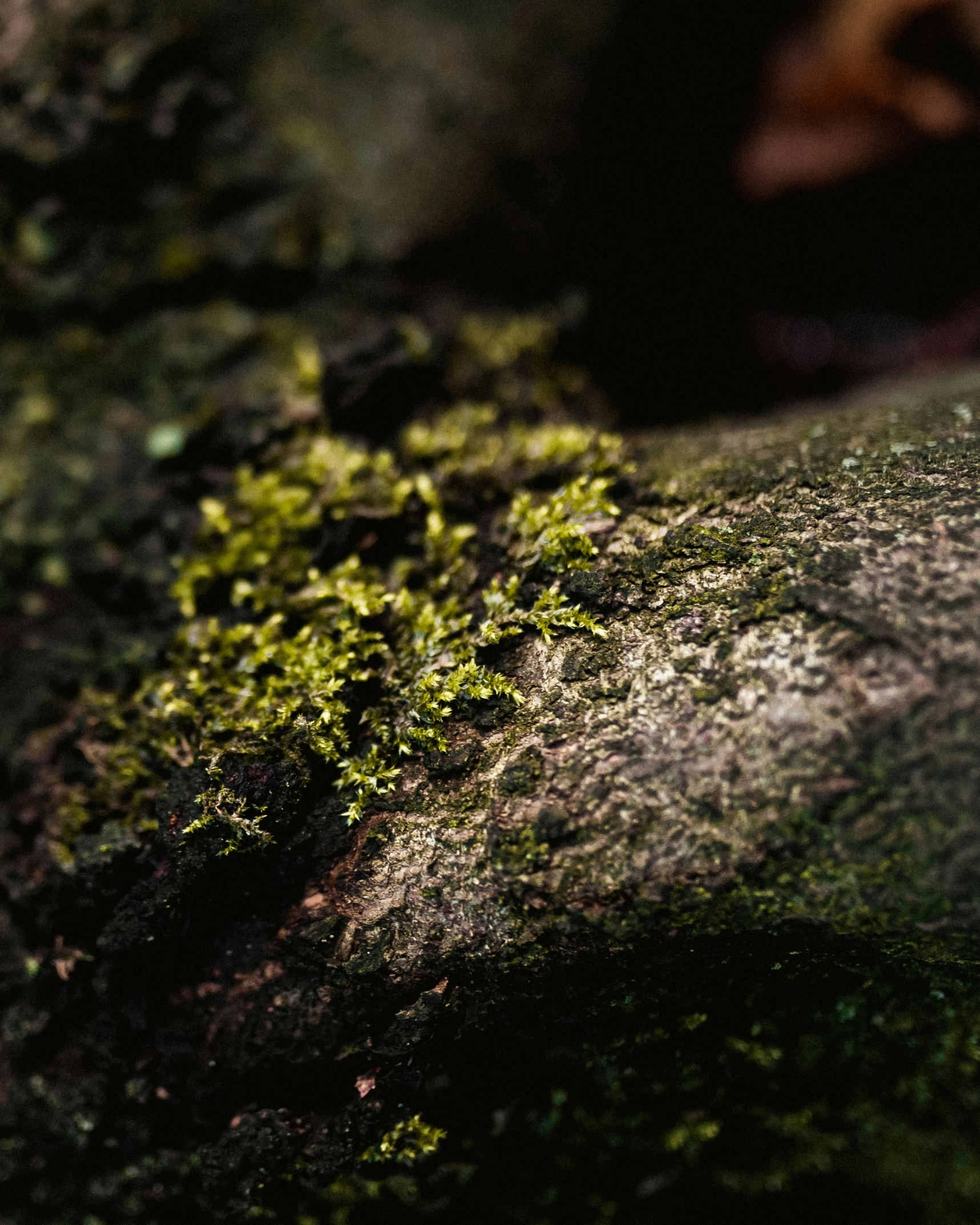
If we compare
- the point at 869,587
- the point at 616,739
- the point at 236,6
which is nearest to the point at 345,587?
the point at 616,739

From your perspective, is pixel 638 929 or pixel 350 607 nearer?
pixel 638 929

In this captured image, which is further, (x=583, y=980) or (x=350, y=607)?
(x=350, y=607)

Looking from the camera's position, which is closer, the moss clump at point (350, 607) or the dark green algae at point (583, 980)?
the dark green algae at point (583, 980)

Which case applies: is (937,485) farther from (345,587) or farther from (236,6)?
(236,6)

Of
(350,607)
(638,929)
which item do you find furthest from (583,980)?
(350,607)

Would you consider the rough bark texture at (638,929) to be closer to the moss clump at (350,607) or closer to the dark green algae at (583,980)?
the dark green algae at (583,980)

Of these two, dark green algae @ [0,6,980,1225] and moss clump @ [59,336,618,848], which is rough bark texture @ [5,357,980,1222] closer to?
dark green algae @ [0,6,980,1225]

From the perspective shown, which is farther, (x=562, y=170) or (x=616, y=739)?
(x=562, y=170)

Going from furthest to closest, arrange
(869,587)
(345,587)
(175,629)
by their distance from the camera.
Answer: (175,629) → (345,587) → (869,587)

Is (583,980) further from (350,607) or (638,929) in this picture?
(350,607)

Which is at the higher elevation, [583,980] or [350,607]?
[350,607]

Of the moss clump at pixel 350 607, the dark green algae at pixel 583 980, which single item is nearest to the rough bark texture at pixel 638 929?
the dark green algae at pixel 583 980
